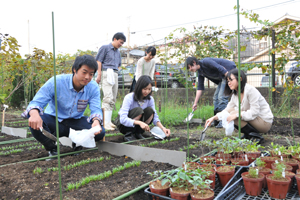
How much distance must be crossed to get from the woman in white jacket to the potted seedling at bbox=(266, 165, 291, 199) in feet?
4.03

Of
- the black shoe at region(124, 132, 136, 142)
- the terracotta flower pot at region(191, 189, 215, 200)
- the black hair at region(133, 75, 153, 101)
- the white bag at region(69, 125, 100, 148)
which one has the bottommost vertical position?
the black shoe at region(124, 132, 136, 142)

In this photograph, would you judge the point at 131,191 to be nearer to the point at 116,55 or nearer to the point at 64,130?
the point at 64,130

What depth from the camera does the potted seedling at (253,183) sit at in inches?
58.4

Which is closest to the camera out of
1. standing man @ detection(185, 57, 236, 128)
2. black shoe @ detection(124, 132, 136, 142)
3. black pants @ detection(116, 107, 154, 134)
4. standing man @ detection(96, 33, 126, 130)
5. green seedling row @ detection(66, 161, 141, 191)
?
green seedling row @ detection(66, 161, 141, 191)

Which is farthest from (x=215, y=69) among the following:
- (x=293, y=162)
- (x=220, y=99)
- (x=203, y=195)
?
(x=203, y=195)

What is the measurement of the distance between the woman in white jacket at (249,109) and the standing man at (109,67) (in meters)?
1.97

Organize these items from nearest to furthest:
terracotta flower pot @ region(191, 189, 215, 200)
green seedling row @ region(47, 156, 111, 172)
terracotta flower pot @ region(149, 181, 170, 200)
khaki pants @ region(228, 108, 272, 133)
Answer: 1. terracotta flower pot @ region(191, 189, 215, 200)
2. terracotta flower pot @ region(149, 181, 170, 200)
3. green seedling row @ region(47, 156, 111, 172)
4. khaki pants @ region(228, 108, 272, 133)

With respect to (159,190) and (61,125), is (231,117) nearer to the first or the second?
(159,190)

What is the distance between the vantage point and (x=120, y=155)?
2.54 metres

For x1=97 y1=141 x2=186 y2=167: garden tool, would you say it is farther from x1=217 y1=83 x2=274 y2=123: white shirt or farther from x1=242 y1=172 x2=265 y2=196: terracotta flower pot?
x1=217 y1=83 x2=274 y2=123: white shirt

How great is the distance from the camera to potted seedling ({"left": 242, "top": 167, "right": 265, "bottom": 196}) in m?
1.48

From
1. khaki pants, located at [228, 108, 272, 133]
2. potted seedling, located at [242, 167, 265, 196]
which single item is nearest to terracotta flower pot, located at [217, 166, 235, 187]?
potted seedling, located at [242, 167, 265, 196]

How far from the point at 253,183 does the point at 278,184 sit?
0.14 m

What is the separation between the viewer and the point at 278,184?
56.1 inches
